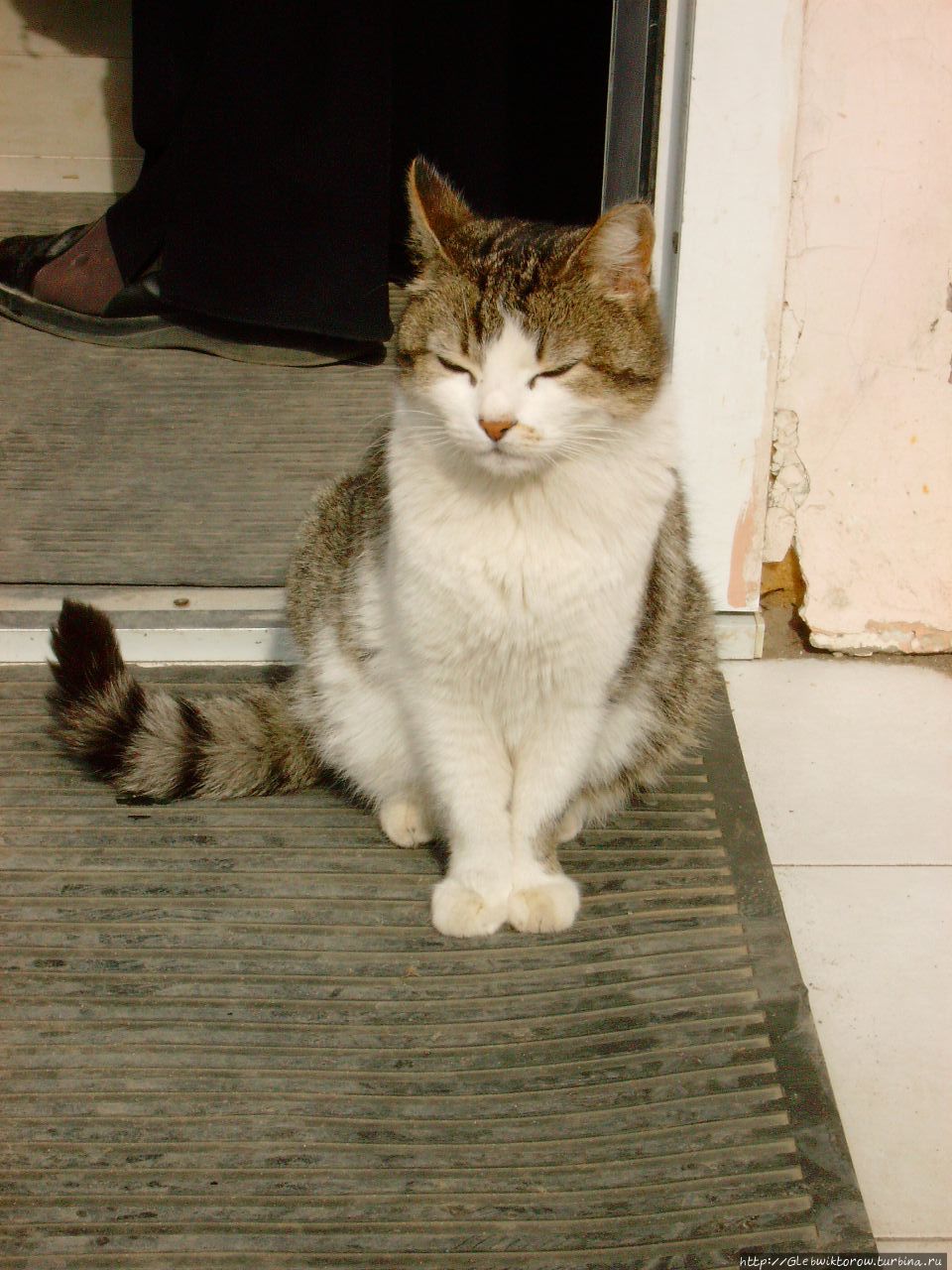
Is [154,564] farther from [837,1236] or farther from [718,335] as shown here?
[837,1236]

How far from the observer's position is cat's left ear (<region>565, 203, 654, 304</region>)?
1.61 meters

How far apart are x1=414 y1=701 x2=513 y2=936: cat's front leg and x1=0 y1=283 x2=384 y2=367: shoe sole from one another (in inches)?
83.9

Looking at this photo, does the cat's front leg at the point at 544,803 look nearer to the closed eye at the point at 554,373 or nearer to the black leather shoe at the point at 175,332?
the closed eye at the point at 554,373

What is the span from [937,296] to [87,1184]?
2.56 m

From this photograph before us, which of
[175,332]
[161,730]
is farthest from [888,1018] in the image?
[175,332]

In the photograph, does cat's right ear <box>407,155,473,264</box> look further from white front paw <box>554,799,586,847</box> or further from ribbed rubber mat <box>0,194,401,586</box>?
ribbed rubber mat <box>0,194,401,586</box>

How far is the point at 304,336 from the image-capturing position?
3729 millimetres

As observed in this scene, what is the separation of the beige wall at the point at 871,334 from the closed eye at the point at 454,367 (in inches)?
50.4

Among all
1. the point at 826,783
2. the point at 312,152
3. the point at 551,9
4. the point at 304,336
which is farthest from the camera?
the point at 551,9

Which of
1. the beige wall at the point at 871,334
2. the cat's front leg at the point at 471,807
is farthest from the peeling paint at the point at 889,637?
the cat's front leg at the point at 471,807

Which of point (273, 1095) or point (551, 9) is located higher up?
point (551, 9)

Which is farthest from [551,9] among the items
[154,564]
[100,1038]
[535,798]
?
[100,1038]

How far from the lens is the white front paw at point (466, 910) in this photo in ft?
6.28

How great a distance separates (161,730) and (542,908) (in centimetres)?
81
